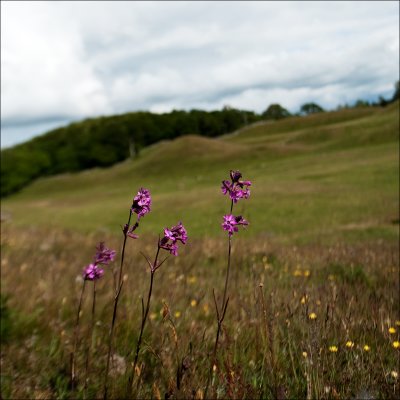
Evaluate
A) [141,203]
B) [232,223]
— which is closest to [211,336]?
[232,223]

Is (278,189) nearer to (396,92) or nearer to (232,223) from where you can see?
(232,223)

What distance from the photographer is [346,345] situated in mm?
2574

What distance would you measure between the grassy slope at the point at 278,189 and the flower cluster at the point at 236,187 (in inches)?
62.5

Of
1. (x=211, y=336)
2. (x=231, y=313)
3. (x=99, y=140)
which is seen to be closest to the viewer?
(x=211, y=336)

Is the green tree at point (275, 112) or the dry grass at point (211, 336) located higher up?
the green tree at point (275, 112)

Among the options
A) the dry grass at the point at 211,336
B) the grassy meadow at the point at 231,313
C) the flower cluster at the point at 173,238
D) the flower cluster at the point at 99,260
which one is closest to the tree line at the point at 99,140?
the grassy meadow at the point at 231,313

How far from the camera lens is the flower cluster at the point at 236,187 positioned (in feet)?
5.54

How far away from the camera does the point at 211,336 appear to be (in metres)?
3.43

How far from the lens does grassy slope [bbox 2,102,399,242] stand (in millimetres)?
18562

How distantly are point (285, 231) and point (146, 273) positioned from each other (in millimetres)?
13180

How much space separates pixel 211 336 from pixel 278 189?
26249 mm

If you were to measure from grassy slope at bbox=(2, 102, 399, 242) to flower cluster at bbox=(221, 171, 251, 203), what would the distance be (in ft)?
5.20

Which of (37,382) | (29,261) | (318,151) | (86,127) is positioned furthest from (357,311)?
(86,127)

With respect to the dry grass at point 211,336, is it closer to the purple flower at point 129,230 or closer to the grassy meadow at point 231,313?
the grassy meadow at point 231,313
